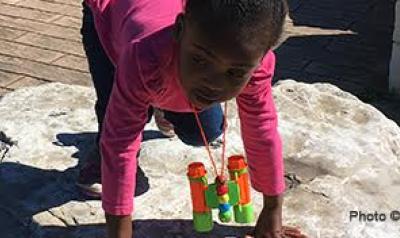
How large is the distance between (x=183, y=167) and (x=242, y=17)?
3.39 feet

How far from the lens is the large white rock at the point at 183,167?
234cm

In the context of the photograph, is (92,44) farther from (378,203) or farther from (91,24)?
→ (378,203)

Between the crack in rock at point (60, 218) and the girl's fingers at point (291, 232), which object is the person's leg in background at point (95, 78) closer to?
the crack in rock at point (60, 218)

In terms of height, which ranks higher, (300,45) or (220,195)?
(220,195)

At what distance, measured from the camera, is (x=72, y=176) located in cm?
256

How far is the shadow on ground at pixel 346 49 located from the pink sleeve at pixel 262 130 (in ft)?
5.16

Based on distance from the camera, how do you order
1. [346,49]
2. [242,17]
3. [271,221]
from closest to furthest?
[242,17]
[271,221]
[346,49]

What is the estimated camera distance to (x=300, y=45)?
4246mm

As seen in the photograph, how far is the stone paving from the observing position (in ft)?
12.5

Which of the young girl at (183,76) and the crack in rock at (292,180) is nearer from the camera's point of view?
the young girl at (183,76)

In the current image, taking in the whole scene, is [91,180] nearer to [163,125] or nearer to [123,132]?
[163,125]

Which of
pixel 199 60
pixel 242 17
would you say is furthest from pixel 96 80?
pixel 242 17

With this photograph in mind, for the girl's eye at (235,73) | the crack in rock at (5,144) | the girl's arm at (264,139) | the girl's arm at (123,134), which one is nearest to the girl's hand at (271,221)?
the girl's arm at (264,139)

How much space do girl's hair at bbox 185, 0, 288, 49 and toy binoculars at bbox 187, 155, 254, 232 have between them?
555 mm
